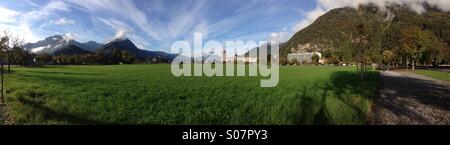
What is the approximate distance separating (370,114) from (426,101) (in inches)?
202

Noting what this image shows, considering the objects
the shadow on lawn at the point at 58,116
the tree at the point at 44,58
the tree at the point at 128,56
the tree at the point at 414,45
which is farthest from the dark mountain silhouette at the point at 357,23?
the tree at the point at 44,58

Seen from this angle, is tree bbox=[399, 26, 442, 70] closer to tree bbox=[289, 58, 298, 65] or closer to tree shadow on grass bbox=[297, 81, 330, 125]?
tree shadow on grass bbox=[297, 81, 330, 125]

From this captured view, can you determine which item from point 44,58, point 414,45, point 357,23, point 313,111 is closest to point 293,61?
point 414,45

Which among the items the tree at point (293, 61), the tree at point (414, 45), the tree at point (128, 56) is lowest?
the tree at point (128, 56)

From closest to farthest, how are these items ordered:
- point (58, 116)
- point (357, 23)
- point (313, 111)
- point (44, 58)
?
1. point (58, 116)
2. point (313, 111)
3. point (357, 23)
4. point (44, 58)

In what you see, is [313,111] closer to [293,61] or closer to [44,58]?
[44,58]

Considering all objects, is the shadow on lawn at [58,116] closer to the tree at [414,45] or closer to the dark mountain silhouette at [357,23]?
the dark mountain silhouette at [357,23]

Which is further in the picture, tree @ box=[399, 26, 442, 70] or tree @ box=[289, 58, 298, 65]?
tree @ box=[289, 58, 298, 65]

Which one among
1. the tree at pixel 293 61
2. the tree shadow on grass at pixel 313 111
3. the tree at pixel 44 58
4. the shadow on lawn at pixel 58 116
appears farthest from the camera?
the tree at pixel 293 61

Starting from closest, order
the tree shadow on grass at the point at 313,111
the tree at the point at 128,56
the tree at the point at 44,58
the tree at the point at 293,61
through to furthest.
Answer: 1. the tree shadow on grass at the point at 313,111
2. the tree at the point at 128,56
3. the tree at the point at 44,58
4. the tree at the point at 293,61

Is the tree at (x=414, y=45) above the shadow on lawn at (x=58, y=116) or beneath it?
above

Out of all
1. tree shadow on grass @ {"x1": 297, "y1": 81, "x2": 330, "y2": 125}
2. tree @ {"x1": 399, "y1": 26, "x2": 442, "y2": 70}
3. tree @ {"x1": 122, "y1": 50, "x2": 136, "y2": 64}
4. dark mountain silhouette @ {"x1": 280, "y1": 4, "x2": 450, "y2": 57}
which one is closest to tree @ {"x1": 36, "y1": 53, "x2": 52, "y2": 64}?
tree @ {"x1": 122, "y1": 50, "x2": 136, "y2": 64}
